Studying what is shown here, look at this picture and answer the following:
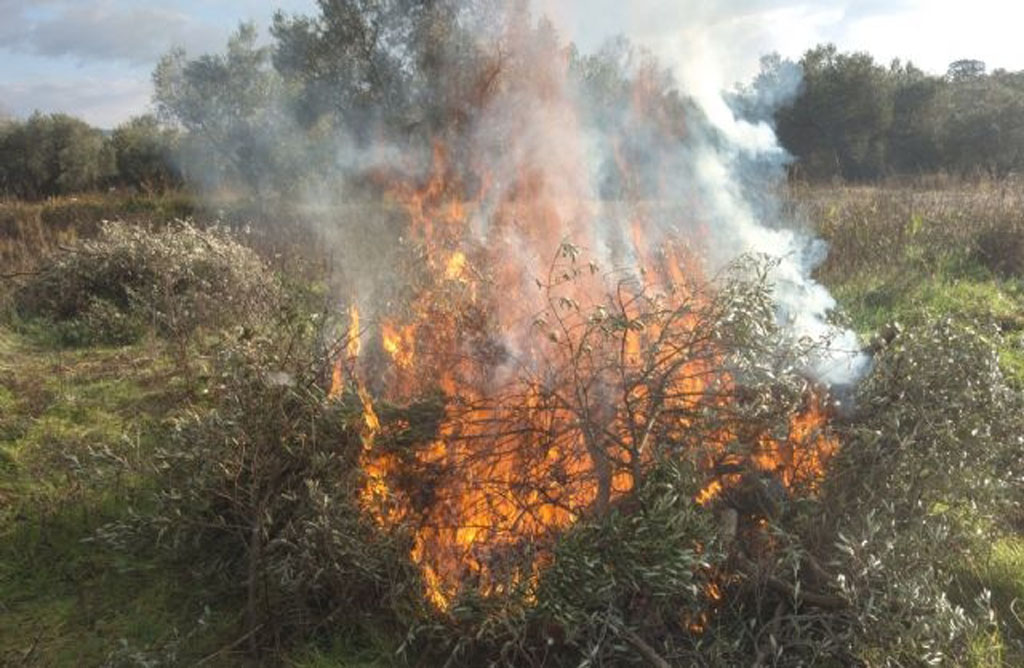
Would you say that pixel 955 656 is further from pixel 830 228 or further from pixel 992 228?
pixel 992 228

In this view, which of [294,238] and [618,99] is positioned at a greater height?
[618,99]

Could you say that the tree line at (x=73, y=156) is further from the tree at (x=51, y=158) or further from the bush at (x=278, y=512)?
the bush at (x=278, y=512)

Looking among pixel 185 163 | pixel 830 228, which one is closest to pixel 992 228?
pixel 830 228

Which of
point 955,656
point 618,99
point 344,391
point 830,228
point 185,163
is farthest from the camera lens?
point 185,163

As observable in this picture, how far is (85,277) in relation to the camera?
864 centimetres

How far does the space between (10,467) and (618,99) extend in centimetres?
680

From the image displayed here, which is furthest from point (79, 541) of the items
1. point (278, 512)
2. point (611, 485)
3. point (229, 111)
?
point (229, 111)

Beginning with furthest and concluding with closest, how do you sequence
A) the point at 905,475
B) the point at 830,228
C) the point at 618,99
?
the point at 830,228 → the point at 618,99 → the point at 905,475

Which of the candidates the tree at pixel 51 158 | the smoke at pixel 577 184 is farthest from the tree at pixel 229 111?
the smoke at pixel 577 184

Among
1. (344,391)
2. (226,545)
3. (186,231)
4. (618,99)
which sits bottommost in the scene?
(226,545)

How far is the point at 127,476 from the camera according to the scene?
4520 mm

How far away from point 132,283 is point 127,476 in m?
4.98

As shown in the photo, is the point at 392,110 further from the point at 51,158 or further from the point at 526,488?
the point at 51,158

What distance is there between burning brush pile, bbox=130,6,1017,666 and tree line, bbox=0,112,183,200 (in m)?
21.4
